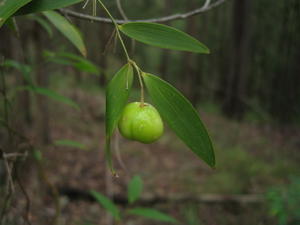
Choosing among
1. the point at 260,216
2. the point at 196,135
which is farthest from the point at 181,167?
the point at 196,135

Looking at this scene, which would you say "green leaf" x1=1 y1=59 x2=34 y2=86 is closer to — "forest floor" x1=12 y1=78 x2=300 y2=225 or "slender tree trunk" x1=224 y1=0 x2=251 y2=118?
"forest floor" x1=12 y1=78 x2=300 y2=225

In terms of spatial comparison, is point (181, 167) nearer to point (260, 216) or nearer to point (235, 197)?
point (235, 197)

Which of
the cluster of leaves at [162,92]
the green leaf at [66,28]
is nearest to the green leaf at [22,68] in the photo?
the green leaf at [66,28]

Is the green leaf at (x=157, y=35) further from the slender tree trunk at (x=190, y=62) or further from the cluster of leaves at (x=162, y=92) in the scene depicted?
the slender tree trunk at (x=190, y=62)

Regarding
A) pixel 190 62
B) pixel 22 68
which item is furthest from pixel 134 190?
pixel 190 62

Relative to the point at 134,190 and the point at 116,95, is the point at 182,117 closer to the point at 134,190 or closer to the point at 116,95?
the point at 116,95

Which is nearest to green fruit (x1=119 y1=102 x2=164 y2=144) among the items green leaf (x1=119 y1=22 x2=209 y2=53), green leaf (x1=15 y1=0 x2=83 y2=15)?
green leaf (x1=119 y1=22 x2=209 y2=53)
